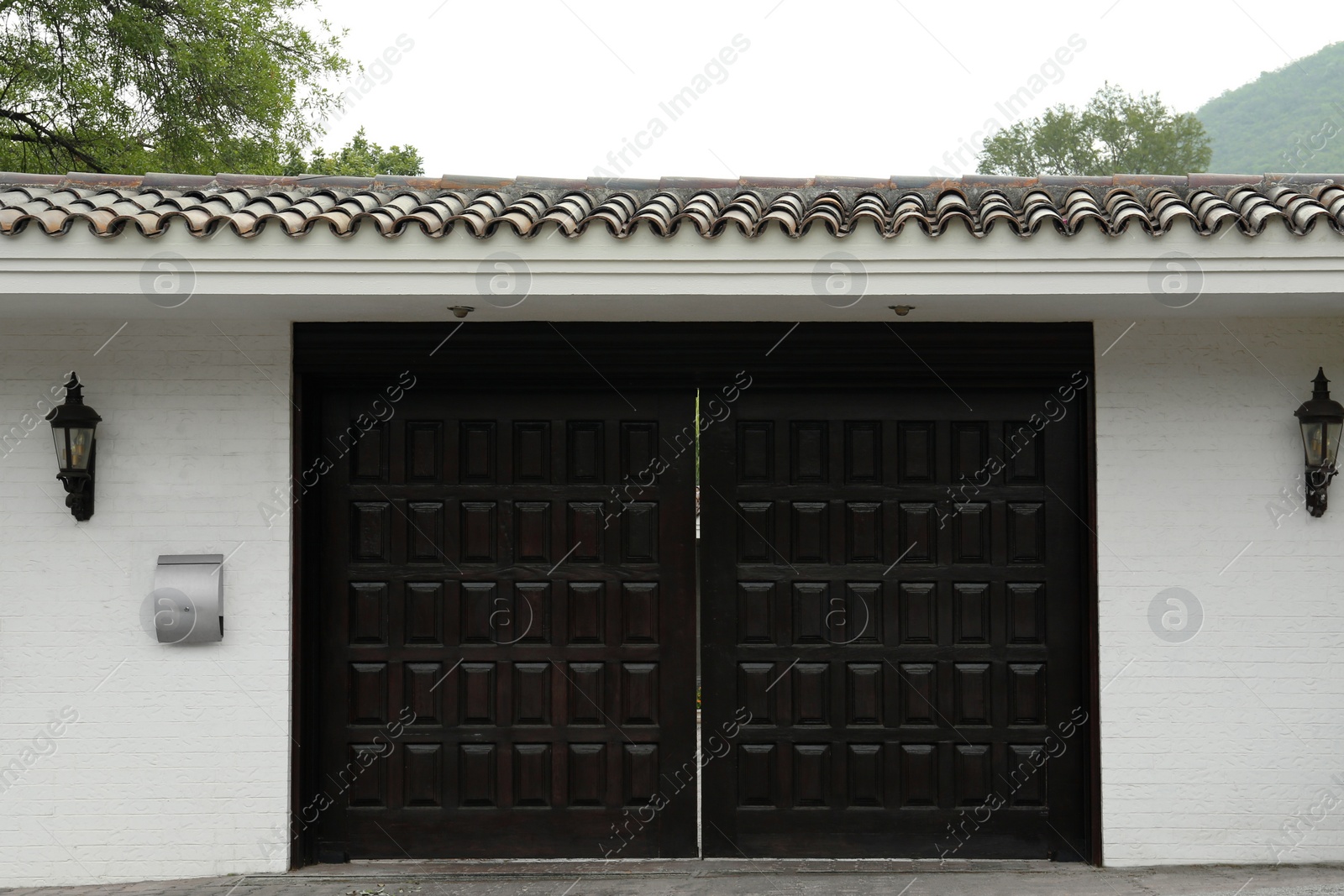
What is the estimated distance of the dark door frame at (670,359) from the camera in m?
5.41

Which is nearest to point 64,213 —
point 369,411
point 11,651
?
point 369,411

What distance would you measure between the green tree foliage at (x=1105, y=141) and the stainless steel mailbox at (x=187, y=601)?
3947 cm

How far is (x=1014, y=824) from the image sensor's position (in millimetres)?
5484

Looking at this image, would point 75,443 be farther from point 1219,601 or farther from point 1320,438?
point 1320,438

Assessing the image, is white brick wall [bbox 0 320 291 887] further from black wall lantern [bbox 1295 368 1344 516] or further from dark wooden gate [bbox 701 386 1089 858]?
black wall lantern [bbox 1295 368 1344 516]

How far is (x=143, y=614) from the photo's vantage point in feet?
17.6

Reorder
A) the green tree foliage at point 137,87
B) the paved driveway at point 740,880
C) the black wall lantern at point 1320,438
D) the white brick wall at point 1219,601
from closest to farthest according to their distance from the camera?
the paved driveway at point 740,880 < the black wall lantern at point 1320,438 < the white brick wall at point 1219,601 < the green tree foliage at point 137,87

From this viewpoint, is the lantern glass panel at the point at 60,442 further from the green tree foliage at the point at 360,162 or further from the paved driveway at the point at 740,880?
the green tree foliage at the point at 360,162

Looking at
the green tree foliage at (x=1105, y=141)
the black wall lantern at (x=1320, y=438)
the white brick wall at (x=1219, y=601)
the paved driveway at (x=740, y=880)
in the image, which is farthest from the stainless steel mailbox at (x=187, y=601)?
the green tree foliage at (x=1105, y=141)

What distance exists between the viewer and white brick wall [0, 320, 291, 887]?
17.5 feet

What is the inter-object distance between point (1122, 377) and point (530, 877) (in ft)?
12.9

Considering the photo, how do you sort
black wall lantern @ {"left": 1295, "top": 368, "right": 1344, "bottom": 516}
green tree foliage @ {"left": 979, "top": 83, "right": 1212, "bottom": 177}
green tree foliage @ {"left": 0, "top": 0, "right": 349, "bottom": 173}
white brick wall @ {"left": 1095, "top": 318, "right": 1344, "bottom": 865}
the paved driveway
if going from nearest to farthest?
1. the paved driveway
2. black wall lantern @ {"left": 1295, "top": 368, "right": 1344, "bottom": 516}
3. white brick wall @ {"left": 1095, "top": 318, "right": 1344, "bottom": 865}
4. green tree foliage @ {"left": 0, "top": 0, "right": 349, "bottom": 173}
5. green tree foliage @ {"left": 979, "top": 83, "right": 1212, "bottom": 177}

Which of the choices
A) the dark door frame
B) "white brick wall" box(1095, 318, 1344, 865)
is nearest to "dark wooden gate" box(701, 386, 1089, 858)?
the dark door frame

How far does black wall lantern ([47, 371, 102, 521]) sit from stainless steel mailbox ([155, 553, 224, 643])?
536 mm
